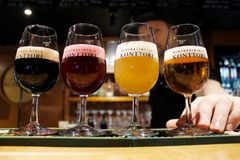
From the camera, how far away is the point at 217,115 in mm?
821

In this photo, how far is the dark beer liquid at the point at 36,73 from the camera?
0.86 metres

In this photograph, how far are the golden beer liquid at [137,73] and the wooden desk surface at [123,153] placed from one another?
1.35 feet

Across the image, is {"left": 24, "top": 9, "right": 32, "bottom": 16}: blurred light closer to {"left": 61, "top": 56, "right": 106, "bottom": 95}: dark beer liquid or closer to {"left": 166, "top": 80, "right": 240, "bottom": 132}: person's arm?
{"left": 61, "top": 56, "right": 106, "bottom": 95}: dark beer liquid

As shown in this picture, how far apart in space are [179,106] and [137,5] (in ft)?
4.87

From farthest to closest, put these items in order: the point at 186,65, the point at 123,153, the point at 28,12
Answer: the point at 28,12 < the point at 186,65 < the point at 123,153

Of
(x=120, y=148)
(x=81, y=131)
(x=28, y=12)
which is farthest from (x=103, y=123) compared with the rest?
(x=120, y=148)

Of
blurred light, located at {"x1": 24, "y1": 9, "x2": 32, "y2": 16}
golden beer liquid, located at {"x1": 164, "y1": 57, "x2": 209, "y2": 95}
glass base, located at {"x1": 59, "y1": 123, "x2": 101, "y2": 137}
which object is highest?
blurred light, located at {"x1": 24, "y1": 9, "x2": 32, "y2": 16}

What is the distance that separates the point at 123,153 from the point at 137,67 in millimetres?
452

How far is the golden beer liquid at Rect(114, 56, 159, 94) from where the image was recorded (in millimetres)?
855

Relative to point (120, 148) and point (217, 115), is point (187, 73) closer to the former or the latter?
point (217, 115)

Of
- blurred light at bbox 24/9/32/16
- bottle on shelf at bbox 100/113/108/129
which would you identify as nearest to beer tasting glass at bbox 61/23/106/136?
blurred light at bbox 24/9/32/16

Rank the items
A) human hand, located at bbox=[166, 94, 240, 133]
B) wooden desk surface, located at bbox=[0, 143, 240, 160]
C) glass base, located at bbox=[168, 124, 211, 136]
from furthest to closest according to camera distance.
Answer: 1. human hand, located at bbox=[166, 94, 240, 133]
2. glass base, located at bbox=[168, 124, 211, 136]
3. wooden desk surface, located at bbox=[0, 143, 240, 160]

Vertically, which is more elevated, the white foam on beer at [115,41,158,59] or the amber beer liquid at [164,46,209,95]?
the white foam on beer at [115,41,158,59]

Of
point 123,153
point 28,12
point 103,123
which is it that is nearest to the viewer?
point 123,153
